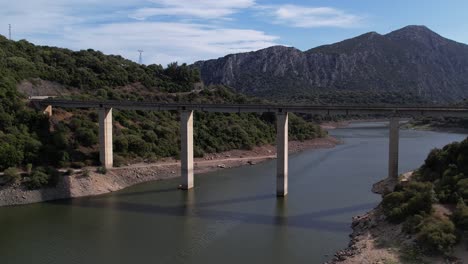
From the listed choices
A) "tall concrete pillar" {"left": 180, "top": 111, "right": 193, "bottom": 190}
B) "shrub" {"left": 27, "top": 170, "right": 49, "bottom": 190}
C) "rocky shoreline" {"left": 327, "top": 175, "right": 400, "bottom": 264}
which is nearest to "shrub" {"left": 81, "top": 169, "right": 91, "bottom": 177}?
"shrub" {"left": 27, "top": 170, "right": 49, "bottom": 190}

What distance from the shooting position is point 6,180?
39.1m

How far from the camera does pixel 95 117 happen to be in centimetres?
5531

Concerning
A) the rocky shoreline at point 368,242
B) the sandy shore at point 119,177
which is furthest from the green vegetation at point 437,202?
the sandy shore at point 119,177

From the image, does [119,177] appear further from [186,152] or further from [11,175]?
[11,175]

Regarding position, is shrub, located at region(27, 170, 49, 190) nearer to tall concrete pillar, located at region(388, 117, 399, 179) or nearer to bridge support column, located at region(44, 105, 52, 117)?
bridge support column, located at region(44, 105, 52, 117)

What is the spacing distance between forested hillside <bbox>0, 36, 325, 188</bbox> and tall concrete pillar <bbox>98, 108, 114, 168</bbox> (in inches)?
54.8

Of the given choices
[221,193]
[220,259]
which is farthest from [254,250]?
[221,193]

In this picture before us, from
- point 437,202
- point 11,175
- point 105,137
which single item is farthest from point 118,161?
point 437,202

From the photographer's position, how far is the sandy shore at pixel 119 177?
38.9 m

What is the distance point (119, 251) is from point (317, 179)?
25680mm

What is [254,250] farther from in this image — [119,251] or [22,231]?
[22,231]

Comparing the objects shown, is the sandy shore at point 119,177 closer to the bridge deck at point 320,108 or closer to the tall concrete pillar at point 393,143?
the bridge deck at point 320,108

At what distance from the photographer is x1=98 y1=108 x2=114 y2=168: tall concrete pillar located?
1858 inches

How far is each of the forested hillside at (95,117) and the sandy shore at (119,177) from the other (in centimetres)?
164
